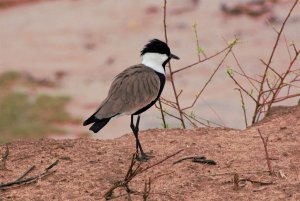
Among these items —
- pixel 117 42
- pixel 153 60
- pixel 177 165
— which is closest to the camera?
pixel 177 165

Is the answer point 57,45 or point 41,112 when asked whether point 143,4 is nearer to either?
point 57,45

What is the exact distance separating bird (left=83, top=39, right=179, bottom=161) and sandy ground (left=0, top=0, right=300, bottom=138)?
6653 mm

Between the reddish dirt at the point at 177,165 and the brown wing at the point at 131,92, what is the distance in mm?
375

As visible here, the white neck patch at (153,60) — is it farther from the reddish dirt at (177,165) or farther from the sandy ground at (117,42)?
the sandy ground at (117,42)

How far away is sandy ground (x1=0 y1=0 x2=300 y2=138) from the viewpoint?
14117 millimetres

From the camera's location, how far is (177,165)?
18.3 feet

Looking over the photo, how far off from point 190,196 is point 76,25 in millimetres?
13433

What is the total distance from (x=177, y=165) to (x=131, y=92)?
602mm

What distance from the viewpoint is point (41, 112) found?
14.4 meters

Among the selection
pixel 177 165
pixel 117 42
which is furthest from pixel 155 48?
pixel 117 42

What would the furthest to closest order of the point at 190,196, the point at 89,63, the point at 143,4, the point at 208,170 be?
the point at 143,4 → the point at 89,63 → the point at 208,170 → the point at 190,196

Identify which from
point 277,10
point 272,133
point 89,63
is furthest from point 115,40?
point 272,133

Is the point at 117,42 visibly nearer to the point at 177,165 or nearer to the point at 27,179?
the point at 177,165

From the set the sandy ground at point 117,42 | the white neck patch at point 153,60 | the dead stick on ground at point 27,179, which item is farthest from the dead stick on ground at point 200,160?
the sandy ground at point 117,42
